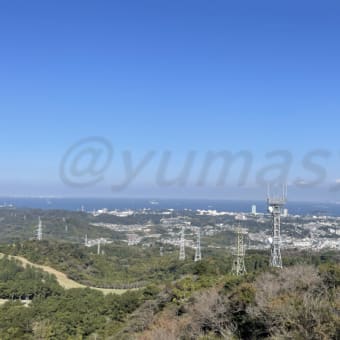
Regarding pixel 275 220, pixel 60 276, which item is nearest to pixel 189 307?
pixel 275 220

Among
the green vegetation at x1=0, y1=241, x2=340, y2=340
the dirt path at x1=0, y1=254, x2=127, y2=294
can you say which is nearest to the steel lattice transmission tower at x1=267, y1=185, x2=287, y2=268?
the green vegetation at x1=0, y1=241, x2=340, y2=340

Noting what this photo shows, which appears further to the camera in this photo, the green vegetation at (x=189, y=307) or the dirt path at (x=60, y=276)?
the dirt path at (x=60, y=276)

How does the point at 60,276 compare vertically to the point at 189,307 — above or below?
below

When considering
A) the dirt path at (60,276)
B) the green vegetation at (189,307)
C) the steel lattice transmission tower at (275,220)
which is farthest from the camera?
the dirt path at (60,276)

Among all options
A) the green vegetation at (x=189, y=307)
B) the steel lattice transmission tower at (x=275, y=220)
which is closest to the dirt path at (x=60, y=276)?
the green vegetation at (x=189, y=307)

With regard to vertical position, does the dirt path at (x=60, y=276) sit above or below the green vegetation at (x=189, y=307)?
below

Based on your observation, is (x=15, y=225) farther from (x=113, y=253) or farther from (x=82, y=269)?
(x=82, y=269)

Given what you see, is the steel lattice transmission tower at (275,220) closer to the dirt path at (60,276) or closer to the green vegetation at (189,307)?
the green vegetation at (189,307)

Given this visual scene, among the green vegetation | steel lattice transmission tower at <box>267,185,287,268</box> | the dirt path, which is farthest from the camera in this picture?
the dirt path

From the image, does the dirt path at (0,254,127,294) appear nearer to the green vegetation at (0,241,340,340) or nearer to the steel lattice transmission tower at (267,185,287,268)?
the green vegetation at (0,241,340,340)

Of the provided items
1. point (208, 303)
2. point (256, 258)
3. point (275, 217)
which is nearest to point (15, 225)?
point (256, 258)

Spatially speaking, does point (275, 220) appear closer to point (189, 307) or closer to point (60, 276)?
point (189, 307)
